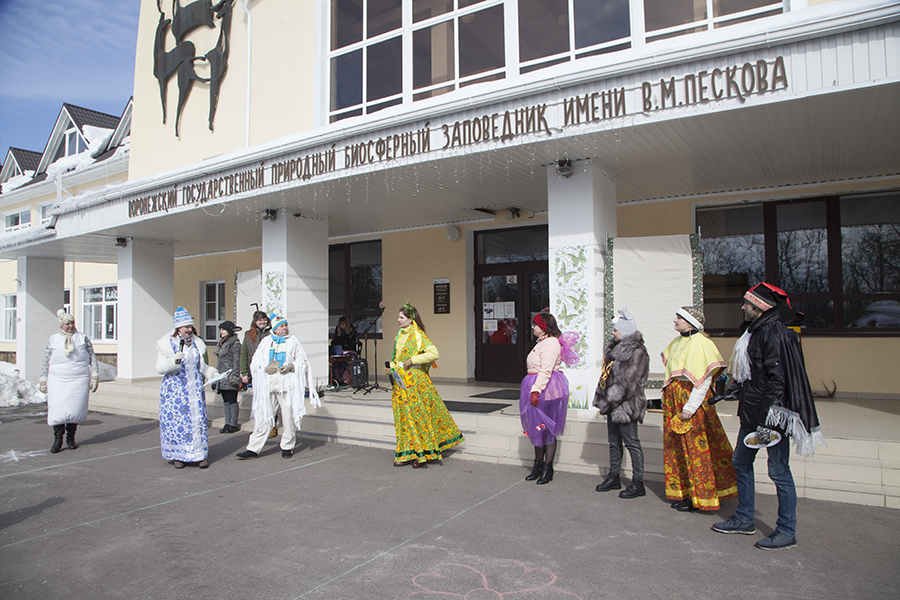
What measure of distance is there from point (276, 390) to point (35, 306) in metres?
12.6

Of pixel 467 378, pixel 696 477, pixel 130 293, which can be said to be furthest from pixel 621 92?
pixel 130 293

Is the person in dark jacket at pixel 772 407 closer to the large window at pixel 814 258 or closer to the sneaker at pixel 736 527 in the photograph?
the sneaker at pixel 736 527

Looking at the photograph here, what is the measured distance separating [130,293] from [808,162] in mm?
12863

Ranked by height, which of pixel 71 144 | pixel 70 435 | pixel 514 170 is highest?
pixel 71 144

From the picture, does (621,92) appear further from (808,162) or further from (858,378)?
(858,378)

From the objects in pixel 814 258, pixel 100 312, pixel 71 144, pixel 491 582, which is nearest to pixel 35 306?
pixel 100 312

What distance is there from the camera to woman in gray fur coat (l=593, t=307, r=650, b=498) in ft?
16.9

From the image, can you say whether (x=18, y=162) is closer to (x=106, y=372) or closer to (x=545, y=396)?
(x=106, y=372)

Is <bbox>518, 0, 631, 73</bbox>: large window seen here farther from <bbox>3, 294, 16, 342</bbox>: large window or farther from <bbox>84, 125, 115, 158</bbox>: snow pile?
<bbox>3, 294, 16, 342</bbox>: large window

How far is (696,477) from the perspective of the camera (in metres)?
4.67

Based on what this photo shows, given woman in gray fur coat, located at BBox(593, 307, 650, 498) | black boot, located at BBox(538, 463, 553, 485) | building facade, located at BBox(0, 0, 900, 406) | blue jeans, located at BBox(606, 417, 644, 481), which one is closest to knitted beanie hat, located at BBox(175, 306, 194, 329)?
building facade, located at BBox(0, 0, 900, 406)

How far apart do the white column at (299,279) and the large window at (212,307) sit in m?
6.31

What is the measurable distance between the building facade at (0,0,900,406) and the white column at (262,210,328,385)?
0.04 m

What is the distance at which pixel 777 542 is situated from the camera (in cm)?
398
